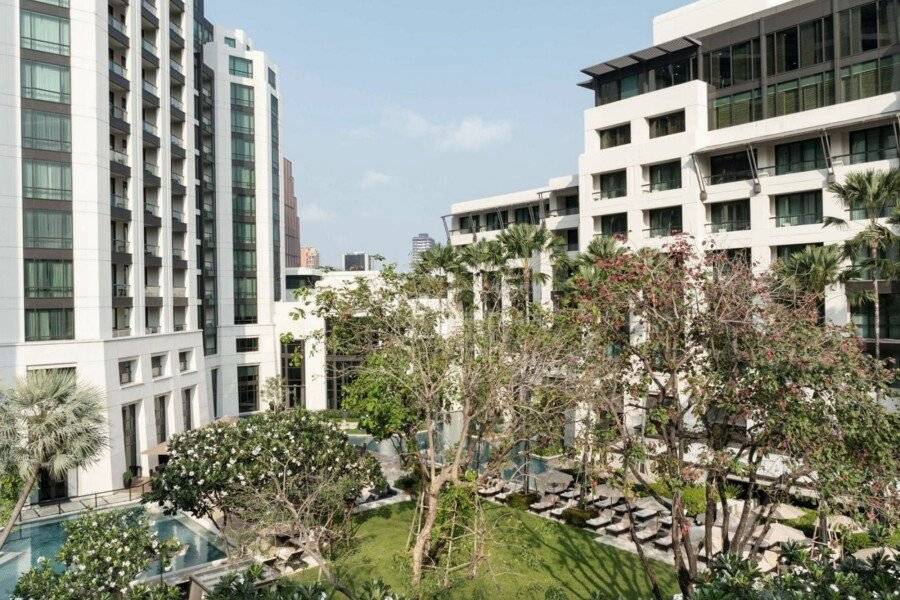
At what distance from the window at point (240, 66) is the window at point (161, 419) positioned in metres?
28.6

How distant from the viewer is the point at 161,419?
138ft

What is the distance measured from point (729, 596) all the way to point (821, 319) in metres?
29.5

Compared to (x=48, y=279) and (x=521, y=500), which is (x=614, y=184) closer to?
(x=521, y=500)

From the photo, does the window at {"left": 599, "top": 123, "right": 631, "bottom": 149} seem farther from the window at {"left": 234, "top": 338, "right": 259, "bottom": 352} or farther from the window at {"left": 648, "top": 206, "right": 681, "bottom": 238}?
the window at {"left": 234, "top": 338, "right": 259, "bottom": 352}

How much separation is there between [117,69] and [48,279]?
13554 millimetres

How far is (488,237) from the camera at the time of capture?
2245 inches

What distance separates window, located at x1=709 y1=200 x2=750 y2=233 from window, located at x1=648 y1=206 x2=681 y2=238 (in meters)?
1.94

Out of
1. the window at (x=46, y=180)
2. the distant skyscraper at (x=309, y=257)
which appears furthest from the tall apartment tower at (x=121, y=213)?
the distant skyscraper at (x=309, y=257)

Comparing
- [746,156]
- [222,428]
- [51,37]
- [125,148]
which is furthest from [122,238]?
[746,156]

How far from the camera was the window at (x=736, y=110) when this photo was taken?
3609 centimetres

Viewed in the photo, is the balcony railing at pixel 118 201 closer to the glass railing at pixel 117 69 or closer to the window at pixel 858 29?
the glass railing at pixel 117 69

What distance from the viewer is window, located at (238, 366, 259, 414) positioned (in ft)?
179

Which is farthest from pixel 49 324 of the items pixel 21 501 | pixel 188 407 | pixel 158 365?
pixel 21 501

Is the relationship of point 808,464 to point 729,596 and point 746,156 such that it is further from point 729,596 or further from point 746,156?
point 746,156
